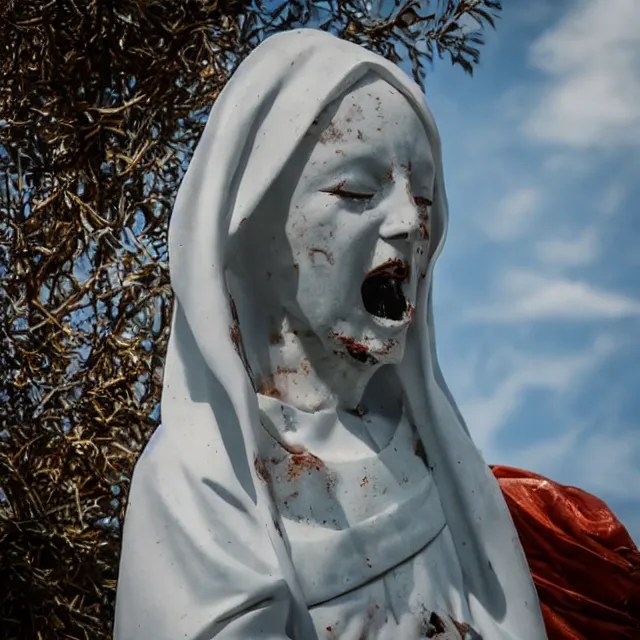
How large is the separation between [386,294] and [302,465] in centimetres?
23

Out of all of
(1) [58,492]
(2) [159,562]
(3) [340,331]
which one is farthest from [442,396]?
(1) [58,492]

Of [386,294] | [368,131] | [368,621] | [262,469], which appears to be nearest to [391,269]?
[386,294]

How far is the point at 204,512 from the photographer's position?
1436 mm

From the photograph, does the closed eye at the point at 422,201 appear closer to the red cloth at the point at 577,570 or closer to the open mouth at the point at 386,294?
the open mouth at the point at 386,294

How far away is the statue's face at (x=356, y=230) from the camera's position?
1571mm

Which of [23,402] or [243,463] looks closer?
[243,463]

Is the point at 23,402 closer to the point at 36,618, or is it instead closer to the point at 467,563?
the point at 36,618

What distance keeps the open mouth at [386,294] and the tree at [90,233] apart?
137 centimetres

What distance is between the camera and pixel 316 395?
1.61 m

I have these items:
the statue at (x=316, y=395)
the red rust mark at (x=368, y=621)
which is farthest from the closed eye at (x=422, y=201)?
the red rust mark at (x=368, y=621)

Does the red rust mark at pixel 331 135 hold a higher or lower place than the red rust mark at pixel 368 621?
higher

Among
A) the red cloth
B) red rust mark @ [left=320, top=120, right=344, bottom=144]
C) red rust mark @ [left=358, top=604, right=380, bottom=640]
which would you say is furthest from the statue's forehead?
the red cloth

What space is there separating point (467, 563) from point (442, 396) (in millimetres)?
208

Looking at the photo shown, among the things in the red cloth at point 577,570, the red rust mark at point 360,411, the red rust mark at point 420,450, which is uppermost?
the red rust mark at point 360,411
